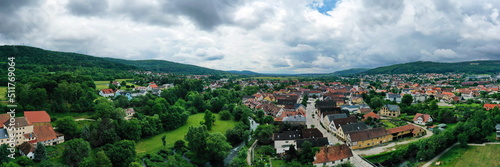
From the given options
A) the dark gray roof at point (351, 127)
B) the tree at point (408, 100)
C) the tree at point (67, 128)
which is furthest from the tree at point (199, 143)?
the tree at point (408, 100)

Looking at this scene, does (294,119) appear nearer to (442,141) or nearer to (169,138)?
(442,141)

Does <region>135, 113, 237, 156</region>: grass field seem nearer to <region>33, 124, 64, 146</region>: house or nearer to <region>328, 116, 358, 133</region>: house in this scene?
<region>33, 124, 64, 146</region>: house

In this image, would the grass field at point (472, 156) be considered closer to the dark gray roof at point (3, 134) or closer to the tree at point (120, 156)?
the tree at point (120, 156)

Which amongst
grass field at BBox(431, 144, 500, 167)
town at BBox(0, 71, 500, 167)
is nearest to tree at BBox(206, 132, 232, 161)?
town at BBox(0, 71, 500, 167)

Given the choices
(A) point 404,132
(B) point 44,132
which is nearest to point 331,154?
(A) point 404,132

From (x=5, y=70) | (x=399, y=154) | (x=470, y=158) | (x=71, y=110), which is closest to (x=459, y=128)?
(x=470, y=158)

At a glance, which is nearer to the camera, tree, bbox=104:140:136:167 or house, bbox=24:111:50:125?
tree, bbox=104:140:136:167

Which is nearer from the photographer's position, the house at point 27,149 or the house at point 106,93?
the house at point 27,149
